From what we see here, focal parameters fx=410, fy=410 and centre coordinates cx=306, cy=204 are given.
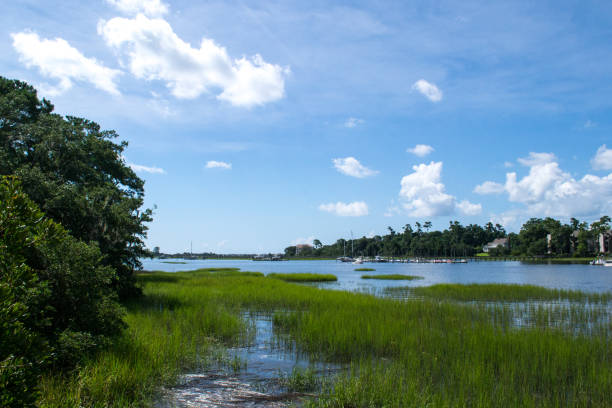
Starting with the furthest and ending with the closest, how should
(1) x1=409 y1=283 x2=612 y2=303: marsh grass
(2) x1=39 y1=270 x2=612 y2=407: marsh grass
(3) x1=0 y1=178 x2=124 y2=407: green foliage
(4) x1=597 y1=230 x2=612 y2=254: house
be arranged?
(4) x1=597 y1=230 x2=612 y2=254: house
(1) x1=409 y1=283 x2=612 y2=303: marsh grass
(2) x1=39 y1=270 x2=612 y2=407: marsh grass
(3) x1=0 y1=178 x2=124 y2=407: green foliage

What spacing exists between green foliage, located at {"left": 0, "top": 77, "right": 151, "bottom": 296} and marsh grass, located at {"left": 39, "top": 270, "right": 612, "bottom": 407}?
13.8 feet

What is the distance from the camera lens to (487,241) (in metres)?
199

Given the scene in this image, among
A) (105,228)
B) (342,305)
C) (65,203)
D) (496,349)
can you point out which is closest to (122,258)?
(105,228)

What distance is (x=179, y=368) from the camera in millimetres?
10531

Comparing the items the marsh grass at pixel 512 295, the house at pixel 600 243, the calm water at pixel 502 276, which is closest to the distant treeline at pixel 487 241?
the house at pixel 600 243

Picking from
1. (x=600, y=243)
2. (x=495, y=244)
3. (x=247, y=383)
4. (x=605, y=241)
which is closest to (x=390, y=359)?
(x=247, y=383)

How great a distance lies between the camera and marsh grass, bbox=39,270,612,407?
8156mm

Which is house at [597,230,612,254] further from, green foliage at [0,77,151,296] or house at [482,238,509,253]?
green foliage at [0,77,151,296]

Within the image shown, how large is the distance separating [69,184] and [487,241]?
679 feet

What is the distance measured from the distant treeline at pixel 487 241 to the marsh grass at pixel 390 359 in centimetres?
13266

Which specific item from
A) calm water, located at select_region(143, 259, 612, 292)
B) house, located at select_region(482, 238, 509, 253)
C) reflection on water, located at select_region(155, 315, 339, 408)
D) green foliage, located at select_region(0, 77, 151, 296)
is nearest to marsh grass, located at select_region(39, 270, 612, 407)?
reflection on water, located at select_region(155, 315, 339, 408)

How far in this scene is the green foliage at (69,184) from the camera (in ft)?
52.1

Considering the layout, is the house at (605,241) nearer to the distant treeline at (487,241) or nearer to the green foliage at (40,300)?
the distant treeline at (487,241)

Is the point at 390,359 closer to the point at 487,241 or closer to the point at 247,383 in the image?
the point at 247,383
